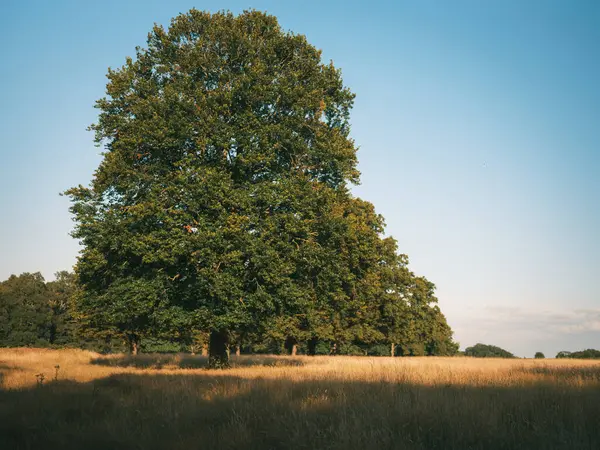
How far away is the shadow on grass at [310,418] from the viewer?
726 centimetres

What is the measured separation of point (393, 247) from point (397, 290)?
5268 millimetres

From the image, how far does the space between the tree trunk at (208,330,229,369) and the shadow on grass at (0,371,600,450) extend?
1156 centimetres

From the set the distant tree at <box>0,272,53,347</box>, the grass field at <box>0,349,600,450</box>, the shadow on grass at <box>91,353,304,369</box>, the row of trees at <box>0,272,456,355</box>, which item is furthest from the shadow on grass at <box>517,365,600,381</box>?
the distant tree at <box>0,272,53,347</box>

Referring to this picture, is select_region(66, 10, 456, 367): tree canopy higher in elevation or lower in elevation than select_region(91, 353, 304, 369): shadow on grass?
higher

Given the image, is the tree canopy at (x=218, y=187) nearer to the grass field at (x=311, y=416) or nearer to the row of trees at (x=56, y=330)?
the grass field at (x=311, y=416)

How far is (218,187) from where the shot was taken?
21.0m

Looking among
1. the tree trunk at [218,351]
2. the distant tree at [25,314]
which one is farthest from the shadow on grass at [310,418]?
the distant tree at [25,314]

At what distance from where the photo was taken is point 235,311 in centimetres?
2014

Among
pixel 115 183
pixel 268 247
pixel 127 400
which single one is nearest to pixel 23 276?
pixel 115 183

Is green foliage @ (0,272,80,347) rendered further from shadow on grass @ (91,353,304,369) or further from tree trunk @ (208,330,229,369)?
tree trunk @ (208,330,229,369)

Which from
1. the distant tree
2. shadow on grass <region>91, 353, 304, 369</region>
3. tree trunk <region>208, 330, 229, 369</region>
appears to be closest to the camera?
tree trunk <region>208, 330, 229, 369</region>

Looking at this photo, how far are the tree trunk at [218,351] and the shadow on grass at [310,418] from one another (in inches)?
455

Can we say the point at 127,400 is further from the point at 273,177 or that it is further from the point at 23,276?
the point at 23,276

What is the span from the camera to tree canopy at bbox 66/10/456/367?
2066 cm
